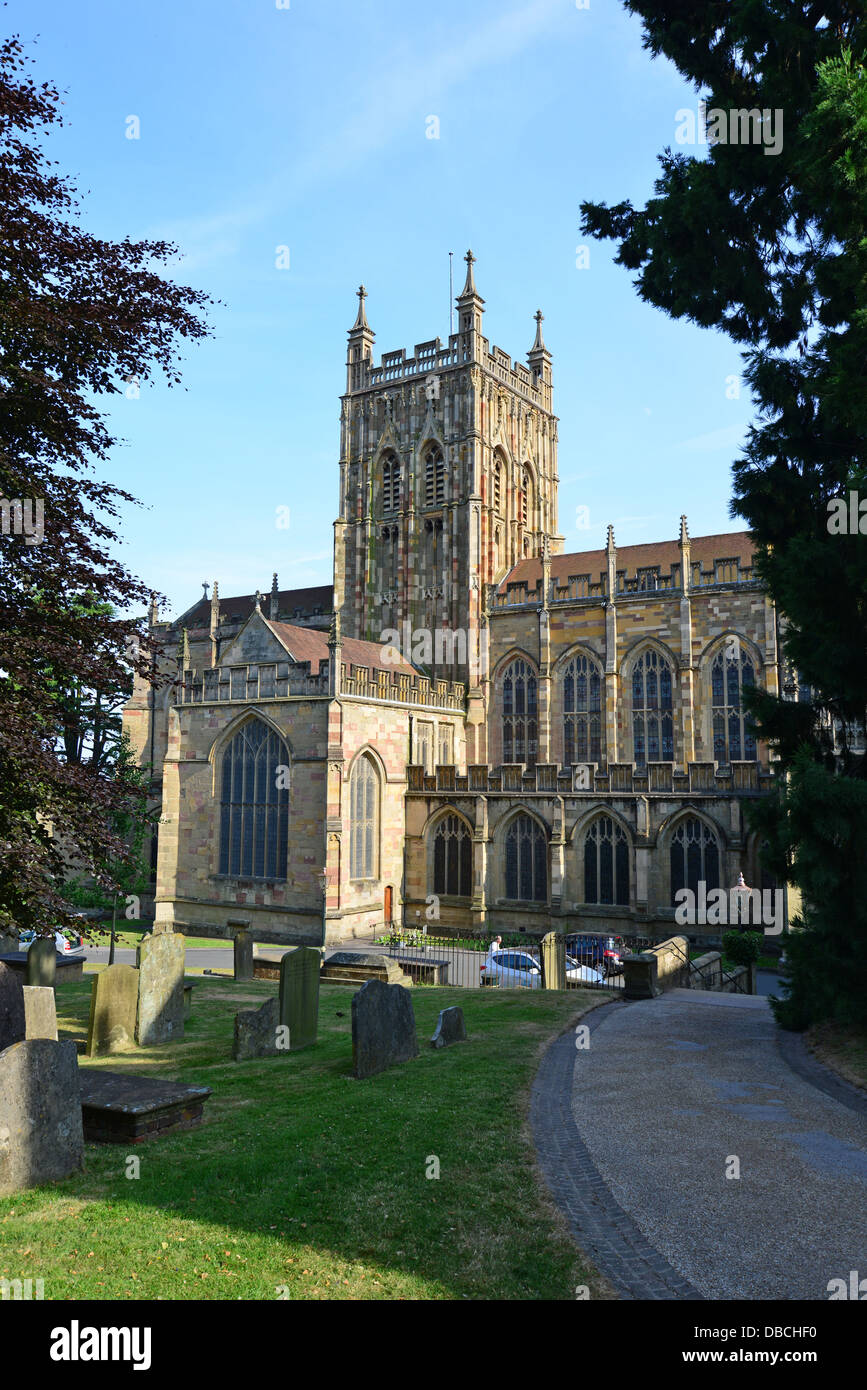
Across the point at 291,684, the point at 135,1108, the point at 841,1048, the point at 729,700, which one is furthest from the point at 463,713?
the point at 135,1108

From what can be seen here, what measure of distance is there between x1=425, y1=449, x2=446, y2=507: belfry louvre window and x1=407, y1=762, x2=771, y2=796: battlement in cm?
1573

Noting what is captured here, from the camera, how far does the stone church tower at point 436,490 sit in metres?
40.9

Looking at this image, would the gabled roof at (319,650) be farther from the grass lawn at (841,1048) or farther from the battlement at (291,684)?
the grass lawn at (841,1048)

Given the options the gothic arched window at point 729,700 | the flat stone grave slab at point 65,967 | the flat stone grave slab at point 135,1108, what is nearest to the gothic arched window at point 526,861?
the gothic arched window at point 729,700

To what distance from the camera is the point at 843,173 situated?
9.51m

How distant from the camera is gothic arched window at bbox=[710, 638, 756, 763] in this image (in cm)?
3403

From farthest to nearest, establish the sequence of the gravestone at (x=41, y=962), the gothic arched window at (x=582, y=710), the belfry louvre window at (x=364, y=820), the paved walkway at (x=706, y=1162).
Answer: the gothic arched window at (x=582, y=710)
the belfry louvre window at (x=364, y=820)
the gravestone at (x=41, y=962)
the paved walkway at (x=706, y=1162)

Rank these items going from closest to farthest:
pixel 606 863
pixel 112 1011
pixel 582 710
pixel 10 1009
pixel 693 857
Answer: pixel 10 1009, pixel 112 1011, pixel 693 857, pixel 606 863, pixel 582 710

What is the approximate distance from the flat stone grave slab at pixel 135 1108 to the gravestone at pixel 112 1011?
360cm

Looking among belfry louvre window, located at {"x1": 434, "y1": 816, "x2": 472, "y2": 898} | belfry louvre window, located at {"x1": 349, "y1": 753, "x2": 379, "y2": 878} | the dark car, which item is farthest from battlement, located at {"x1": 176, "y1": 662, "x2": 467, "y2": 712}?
the dark car

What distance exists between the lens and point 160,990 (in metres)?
13.1

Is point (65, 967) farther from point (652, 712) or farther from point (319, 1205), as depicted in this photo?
point (652, 712)

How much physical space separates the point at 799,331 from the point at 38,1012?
14.1 m
